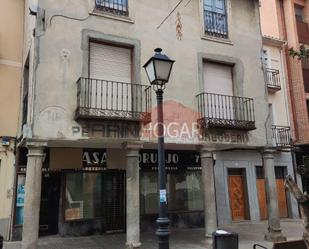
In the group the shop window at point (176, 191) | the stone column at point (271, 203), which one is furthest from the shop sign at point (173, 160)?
the stone column at point (271, 203)

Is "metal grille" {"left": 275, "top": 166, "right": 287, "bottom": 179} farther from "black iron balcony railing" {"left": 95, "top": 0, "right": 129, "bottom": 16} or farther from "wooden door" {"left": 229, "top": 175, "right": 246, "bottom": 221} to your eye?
"black iron balcony railing" {"left": 95, "top": 0, "right": 129, "bottom": 16}

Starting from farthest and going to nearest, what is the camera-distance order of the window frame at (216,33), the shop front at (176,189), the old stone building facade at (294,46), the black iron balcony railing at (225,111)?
the old stone building facade at (294,46), the shop front at (176,189), the window frame at (216,33), the black iron balcony railing at (225,111)

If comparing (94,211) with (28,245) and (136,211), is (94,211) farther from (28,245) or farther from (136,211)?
(28,245)

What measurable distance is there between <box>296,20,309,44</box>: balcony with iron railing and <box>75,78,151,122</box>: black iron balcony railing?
44.3ft

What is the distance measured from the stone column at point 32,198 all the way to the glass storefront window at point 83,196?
3.48 meters

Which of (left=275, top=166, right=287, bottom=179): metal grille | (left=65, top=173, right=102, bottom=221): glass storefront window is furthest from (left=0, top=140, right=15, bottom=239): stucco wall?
(left=275, top=166, right=287, bottom=179): metal grille

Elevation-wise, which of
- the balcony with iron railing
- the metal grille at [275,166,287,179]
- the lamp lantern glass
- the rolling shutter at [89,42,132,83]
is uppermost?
the balcony with iron railing

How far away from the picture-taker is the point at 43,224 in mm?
11672

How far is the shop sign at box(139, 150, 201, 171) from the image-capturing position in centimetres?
1346

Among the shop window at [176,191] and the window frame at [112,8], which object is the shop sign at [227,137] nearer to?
the shop window at [176,191]

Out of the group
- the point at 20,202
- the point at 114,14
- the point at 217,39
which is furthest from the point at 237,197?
the point at 114,14

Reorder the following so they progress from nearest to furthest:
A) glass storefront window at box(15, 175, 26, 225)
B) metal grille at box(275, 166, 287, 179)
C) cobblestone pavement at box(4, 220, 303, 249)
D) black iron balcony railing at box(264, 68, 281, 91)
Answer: cobblestone pavement at box(4, 220, 303, 249) < glass storefront window at box(15, 175, 26, 225) < black iron balcony railing at box(264, 68, 281, 91) < metal grille at box(275, 166, 287, 179)

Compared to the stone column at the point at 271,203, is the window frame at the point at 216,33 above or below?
above

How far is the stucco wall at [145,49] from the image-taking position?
29.4 feet
